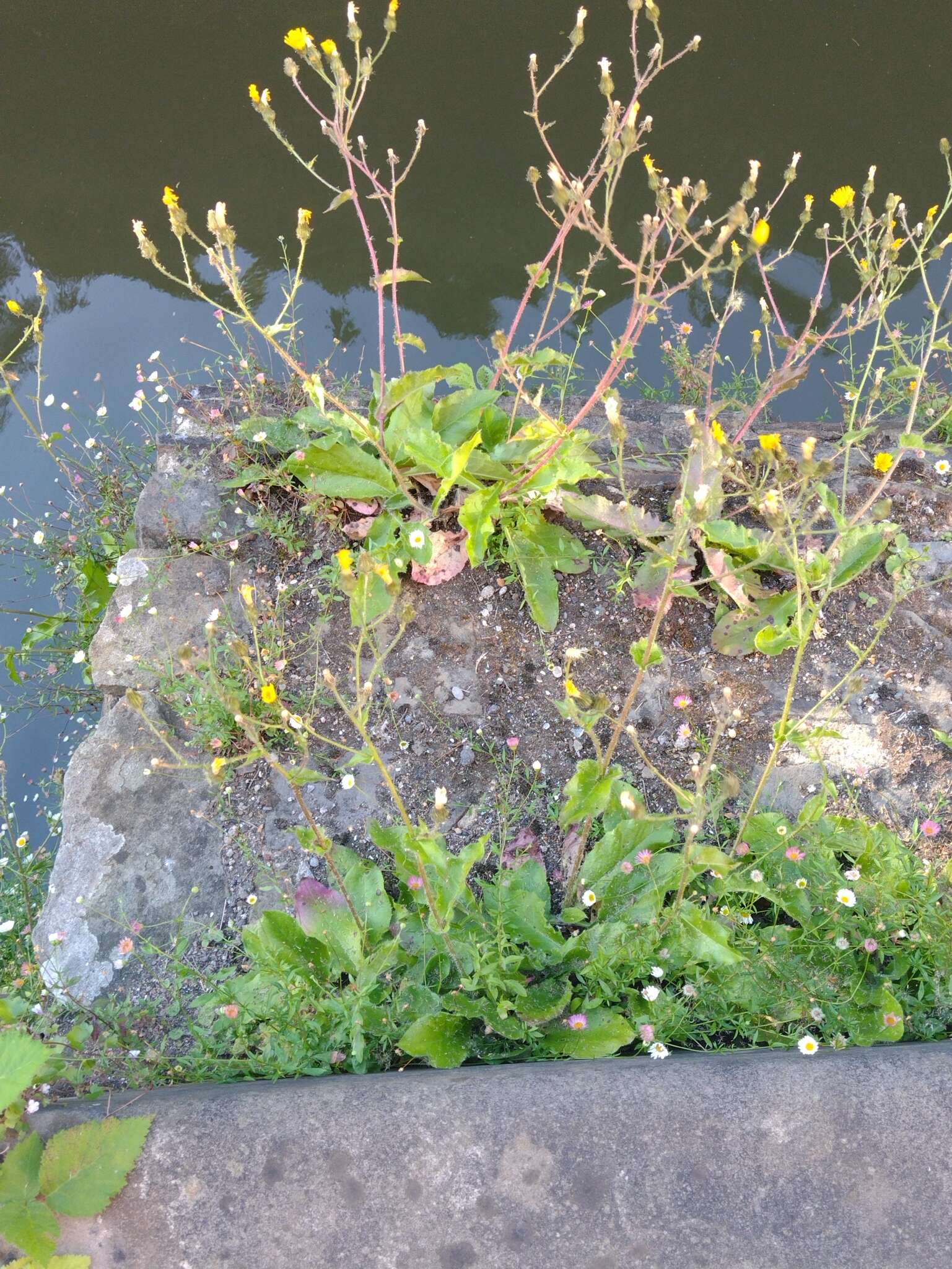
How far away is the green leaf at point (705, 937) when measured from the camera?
1.67m

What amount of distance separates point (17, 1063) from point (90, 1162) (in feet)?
0.76

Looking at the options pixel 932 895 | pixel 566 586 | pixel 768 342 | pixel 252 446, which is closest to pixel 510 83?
pixel 768 342

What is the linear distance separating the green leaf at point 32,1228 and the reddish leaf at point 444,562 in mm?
1680

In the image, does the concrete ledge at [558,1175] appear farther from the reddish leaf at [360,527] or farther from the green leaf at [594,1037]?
the reddish leaf at [360,527]

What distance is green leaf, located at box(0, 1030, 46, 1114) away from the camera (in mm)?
1232

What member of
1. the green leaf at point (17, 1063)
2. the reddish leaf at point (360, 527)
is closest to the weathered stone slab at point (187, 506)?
the reddish leaf at point (360, 527)

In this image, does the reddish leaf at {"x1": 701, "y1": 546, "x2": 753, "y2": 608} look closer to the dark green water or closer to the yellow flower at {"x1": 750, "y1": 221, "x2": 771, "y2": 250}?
the yellow flower at {"x1": 750, "y1": 221, "x2": 771, "y2": 250}

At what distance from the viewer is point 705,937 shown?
5.60ft

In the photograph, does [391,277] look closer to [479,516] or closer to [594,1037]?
[479,516]

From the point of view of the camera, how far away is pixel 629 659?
98.0 inches

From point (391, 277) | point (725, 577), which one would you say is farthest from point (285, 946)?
point (391, 277)

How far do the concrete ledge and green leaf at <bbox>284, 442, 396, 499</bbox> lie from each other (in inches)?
60.8

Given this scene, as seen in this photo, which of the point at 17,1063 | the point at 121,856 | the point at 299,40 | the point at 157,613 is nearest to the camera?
the point at 17,1063

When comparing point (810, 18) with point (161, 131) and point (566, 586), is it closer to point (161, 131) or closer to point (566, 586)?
point (161, 131)
